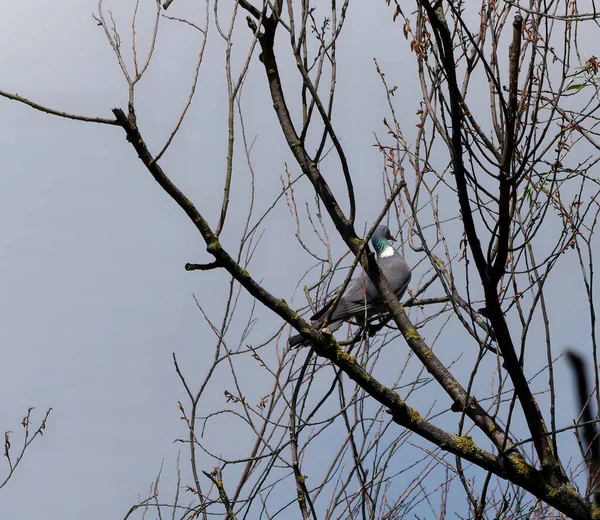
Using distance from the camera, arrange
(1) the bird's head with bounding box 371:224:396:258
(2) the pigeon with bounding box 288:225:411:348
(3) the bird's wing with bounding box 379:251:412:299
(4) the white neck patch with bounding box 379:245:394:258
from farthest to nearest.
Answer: (1) the bird's head with bounding box 371:224:396:258 < (4) the white neck patch with bounding box 379:245:394:258 < (3) the bird's wing with bounding box 379:251:412:299 < (2) the pigeon with bounding box 288:225:411:348

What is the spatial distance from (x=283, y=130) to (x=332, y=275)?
776 mm

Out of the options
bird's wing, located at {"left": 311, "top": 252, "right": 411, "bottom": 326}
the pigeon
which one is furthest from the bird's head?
bird's wing, located at {"left": 311, "top": 252, "right": 411, "bottom": 326}

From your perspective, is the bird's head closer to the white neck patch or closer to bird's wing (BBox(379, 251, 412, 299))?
the white neck patch

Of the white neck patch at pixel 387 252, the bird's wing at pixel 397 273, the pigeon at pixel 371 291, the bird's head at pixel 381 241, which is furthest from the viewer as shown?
the bird's head at pixel 381 241

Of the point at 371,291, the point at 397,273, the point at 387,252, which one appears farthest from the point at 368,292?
the point at 387,252

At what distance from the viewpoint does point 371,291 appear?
4793mm

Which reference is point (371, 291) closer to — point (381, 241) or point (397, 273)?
point (397, 273)

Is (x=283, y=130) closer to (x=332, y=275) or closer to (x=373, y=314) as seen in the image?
(x=332, y=275)

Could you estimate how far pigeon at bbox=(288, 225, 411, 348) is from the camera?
4.23 m

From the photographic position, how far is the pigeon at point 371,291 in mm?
4227

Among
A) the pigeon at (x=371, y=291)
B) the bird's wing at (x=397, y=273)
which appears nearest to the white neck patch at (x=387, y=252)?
the pigeon at (x=371, y=291)

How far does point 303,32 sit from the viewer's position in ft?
9.32

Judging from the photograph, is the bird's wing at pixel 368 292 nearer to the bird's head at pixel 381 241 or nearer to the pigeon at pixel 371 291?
the pigeon at pixel 371 291

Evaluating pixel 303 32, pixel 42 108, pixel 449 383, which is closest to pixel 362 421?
pixel 449 383
